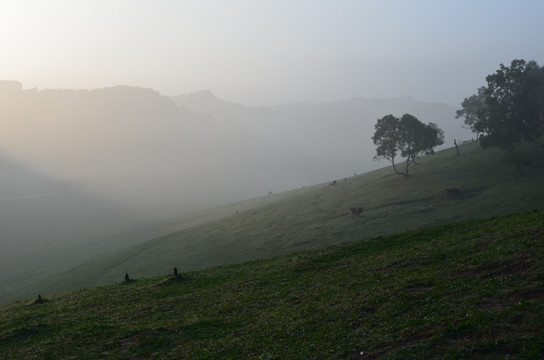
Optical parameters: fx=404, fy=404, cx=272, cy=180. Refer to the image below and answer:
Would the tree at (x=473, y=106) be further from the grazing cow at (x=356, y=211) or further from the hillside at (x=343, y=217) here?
the grazing cow at (x=356, y=211)

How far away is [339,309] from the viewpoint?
22.9 m

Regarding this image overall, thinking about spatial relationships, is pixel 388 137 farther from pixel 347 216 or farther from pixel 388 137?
pixel 347 216

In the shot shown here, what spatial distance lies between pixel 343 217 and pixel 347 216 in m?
0.79

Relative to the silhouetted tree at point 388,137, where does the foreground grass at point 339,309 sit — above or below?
below

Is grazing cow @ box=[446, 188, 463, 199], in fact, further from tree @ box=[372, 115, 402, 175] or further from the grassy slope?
tree @ box=[372, 115, 402, 175]

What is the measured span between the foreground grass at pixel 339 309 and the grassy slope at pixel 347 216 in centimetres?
2662

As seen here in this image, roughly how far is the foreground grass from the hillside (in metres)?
26.4

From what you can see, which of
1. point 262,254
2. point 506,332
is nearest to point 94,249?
point 262,254

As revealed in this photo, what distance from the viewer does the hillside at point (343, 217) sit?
63.4 metres

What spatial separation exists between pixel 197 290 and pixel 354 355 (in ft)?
63.3

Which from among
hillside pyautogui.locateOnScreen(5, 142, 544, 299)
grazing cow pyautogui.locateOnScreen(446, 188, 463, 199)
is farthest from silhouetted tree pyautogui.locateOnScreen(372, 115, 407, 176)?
grazing cow pyautogui.locateOnScreen(446, 188, 463, 199)

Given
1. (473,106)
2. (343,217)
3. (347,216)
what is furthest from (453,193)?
(473,106)

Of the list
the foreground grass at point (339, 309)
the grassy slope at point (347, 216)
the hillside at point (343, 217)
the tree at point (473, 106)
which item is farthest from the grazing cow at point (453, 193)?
the tree at point (473, 106)

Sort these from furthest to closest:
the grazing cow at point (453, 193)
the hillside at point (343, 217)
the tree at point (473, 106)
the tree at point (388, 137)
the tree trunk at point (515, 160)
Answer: the tree at point (473, 106) < the tree at point (388, 137) < the tree trunk at point (515, 160) < the grazing cow at point (453, 193) < the hillside at point (343, 217)
